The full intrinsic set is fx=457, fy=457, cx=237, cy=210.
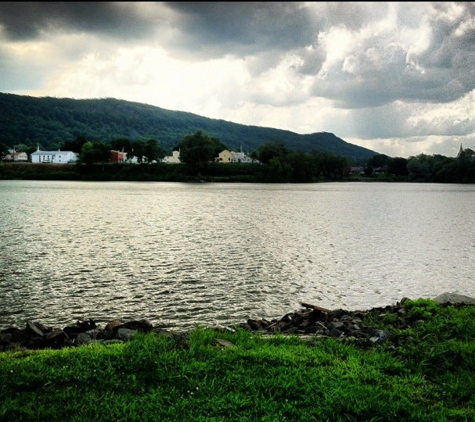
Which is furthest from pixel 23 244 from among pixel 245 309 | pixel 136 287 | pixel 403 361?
pixel 403 361

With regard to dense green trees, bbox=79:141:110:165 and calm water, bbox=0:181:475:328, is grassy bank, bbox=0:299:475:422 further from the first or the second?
dense green trees, bbox=79:141:110:165

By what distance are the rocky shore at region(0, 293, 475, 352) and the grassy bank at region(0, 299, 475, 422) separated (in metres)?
1.07

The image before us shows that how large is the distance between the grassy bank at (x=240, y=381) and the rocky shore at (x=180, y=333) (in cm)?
107

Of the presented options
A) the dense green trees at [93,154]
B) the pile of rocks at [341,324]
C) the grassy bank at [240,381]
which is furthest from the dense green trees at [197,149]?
the grassy bank at [240,381]

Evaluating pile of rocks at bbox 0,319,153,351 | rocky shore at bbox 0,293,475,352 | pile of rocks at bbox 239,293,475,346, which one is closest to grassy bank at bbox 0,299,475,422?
pile of rocks at bbox 239,293,475,346

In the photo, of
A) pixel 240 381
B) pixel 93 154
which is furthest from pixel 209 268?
pixel 93 154

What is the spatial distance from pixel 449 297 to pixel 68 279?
666 inches

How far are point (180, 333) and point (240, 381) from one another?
9.35 feet

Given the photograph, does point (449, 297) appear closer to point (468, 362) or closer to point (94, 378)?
point (468, 362)

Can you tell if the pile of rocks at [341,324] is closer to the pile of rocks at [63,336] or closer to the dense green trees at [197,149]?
the pile of rocks at [63,336]

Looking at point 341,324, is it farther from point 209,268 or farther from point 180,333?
point 209,268

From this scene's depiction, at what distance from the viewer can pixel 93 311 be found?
1744 cm

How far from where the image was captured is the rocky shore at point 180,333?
36.3 ft

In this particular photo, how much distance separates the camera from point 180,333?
10.7m
